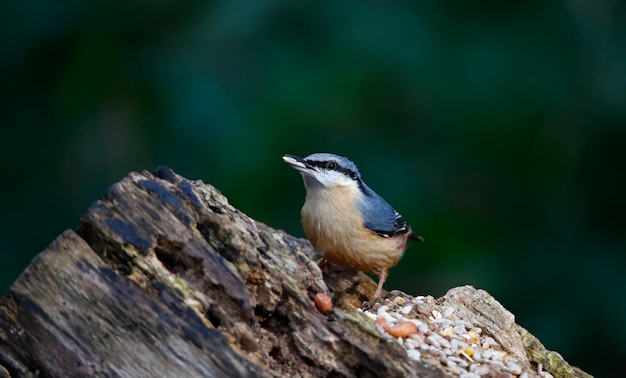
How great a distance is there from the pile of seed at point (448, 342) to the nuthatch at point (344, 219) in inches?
32.9

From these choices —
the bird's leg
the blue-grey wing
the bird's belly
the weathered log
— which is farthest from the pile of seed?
the blue-grey wing

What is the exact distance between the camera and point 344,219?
12.7ft

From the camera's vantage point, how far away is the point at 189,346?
86.0 inches

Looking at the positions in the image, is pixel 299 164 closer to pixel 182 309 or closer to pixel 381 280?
pixel 381 280

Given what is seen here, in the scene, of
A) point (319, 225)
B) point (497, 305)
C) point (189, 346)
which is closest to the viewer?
point (189, 346)

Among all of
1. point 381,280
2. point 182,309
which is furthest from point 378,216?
point 182,309

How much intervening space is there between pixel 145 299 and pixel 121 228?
0.70ft

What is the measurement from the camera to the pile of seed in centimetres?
251

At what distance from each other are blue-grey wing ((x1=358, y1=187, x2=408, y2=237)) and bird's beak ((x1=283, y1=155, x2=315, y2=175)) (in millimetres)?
329

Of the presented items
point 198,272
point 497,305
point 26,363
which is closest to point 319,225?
point 497,305

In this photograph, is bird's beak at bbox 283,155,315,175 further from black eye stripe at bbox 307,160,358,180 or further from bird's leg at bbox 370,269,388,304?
bird's leg at bbox 370,269,388,304

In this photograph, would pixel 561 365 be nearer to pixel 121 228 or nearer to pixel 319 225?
pixel 319 225

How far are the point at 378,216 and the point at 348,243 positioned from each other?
10.1 inches

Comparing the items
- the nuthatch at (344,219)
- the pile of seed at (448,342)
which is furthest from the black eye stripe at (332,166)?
the pile of seed at (448,342)
